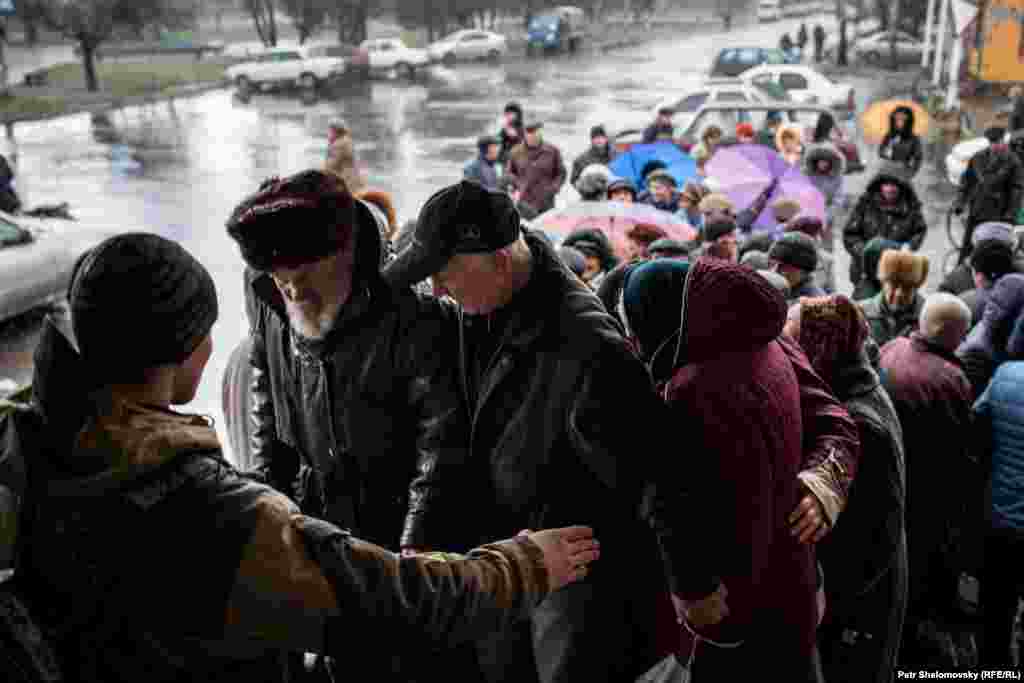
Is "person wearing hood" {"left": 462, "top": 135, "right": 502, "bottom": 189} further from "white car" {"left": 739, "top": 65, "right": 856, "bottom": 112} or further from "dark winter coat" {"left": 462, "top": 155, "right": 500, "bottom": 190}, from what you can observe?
"white car" {"left": 739, "top": 65, "right": 856, "bottom": 112}

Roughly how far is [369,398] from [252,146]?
72.0 feet

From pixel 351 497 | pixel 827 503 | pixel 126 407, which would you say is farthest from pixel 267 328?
pixel 827 503

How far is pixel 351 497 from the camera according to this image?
9.37 ft

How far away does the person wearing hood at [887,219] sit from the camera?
7809 mm

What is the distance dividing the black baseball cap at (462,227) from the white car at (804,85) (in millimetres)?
20574

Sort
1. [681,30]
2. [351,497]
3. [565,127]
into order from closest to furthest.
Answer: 1. [351,497]
2. [565,127]
3. [681,30]

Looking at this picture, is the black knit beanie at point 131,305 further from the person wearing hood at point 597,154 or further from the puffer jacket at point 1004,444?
the person wearing hood at point 597,154

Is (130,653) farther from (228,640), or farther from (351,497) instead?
(351,497)

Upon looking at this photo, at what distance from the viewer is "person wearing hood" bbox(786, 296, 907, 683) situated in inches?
122

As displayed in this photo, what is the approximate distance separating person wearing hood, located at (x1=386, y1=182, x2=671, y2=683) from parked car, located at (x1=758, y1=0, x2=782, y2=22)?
241 feet

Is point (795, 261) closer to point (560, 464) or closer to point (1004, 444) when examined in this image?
point (1004, 444)

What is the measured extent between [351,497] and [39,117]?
96.7ft

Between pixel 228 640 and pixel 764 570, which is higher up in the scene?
pixel 228 640

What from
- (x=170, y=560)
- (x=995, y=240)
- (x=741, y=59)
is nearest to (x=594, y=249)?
(x=995, y=240)
